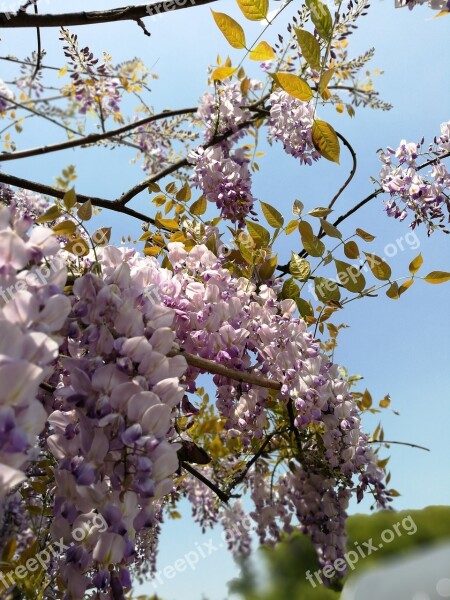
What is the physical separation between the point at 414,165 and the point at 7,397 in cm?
196

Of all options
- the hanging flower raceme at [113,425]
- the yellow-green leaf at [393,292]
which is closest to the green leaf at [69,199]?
the hanging flower raceme at [113,425]

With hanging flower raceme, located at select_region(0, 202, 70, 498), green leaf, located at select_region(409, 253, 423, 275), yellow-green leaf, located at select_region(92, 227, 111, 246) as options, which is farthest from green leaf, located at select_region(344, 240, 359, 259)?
hanging flower raceme, located at select_region(0, 202, 70, 498)

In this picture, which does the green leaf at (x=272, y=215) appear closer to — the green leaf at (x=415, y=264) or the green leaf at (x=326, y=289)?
the green leaf at (x=326, y=289)

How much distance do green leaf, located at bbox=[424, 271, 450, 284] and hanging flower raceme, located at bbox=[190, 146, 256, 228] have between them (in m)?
0.59

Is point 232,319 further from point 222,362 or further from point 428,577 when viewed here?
point 428,577

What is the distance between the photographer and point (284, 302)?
4.37 feet

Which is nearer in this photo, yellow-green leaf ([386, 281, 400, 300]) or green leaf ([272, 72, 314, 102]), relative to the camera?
green leaf ([272, 72, 314, 102])

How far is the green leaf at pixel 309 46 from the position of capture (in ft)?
3.15

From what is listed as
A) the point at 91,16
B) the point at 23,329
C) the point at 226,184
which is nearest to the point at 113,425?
the point at 23,329

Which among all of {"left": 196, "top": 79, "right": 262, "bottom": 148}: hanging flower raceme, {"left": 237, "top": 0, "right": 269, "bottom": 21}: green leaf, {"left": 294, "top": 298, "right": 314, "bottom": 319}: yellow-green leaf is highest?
{"left": 196, "top": 79, "right": 262, "bottom": 148}: hanging flower raceme

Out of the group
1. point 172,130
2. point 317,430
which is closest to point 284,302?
point 317,430

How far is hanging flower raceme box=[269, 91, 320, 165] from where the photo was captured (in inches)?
71.9

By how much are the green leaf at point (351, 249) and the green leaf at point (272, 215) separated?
0.17 meters

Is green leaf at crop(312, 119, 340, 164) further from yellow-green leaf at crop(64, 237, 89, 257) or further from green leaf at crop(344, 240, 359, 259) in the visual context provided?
yellow-green leaf at crop(64, 237, 89, 257)
